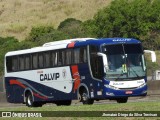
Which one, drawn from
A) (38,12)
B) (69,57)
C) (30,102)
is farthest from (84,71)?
(38,12)

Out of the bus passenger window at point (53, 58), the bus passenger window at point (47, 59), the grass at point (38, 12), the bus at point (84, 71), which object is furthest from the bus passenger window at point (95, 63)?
the grass at point (38, 12)

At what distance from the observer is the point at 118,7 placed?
112625 mm

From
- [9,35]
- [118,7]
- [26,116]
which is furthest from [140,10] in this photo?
[26,116]

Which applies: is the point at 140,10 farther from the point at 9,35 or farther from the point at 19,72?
the point at 19,72

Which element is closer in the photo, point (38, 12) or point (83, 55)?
point (83, 55)

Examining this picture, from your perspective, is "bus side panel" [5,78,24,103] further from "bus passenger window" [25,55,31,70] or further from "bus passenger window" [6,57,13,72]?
"bus passenger window" [25,55,31,70]

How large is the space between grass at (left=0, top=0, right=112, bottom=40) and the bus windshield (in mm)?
108129

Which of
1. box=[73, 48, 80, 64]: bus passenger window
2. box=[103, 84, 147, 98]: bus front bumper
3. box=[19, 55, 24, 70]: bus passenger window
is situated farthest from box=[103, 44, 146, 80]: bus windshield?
box=[19, 55, 24, 70]: bus passenger window

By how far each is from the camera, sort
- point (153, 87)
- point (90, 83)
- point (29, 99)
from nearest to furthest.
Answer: point (90, 83) < point (29, 99) < point (153, 87)

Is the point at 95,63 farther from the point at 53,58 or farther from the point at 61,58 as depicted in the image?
the point at 53,58

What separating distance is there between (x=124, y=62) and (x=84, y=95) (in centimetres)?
258

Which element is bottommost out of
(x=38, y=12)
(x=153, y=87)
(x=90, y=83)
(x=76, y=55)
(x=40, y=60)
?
(x=153, y=87)

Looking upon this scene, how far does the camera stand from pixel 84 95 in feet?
113

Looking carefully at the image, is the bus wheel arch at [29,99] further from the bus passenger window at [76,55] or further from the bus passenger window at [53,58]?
the bus passenger window at [76,55]
